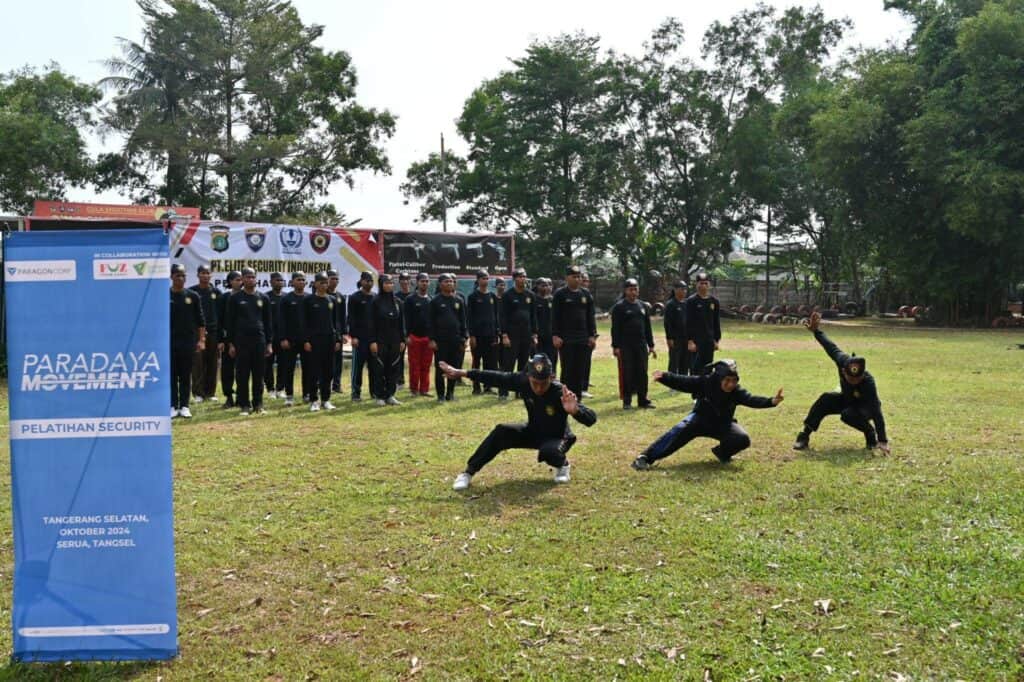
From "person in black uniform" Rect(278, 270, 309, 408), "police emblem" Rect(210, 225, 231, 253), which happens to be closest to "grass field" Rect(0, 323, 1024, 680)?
"person in black uniform" Rect(278, 270, 309, 408)

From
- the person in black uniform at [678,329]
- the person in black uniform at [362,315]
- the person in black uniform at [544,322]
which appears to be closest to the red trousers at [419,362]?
the person in black uniform at [362,315]

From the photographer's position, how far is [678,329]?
13.9 meters

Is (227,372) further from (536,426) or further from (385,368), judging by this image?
(536,426)

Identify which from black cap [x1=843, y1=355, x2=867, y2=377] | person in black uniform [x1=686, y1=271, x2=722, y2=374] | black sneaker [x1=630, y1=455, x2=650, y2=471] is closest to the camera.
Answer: black sneaker [x1=630, y1=455, x2=650, y2=471]

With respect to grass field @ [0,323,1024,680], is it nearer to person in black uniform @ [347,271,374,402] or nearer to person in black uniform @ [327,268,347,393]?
person in black uniform @ [347,271,374,402]

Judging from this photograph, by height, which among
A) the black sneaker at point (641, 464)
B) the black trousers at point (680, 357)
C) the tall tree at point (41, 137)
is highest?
the tall tree at point (41, 137)

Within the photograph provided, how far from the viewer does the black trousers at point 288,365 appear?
42.1 ft

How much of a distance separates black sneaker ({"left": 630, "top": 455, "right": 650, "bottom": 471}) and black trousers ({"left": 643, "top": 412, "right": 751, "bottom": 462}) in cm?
4

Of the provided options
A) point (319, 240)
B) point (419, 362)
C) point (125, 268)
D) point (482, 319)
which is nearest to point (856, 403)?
point (482, 319)

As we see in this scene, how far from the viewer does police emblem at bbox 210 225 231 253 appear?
52.4 ft

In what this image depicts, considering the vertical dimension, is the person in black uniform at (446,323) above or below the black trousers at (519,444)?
above

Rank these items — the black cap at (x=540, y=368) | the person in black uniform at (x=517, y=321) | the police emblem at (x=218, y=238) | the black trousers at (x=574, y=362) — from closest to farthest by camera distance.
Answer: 1. the black cap at (x=540, y=368)
2. the black trousers at (x=574, y=362)
3. the person in black uniform at (x=517, y=321)
4. the police emblem at (x=218, y=238)

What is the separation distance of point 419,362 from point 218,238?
483 centimetres

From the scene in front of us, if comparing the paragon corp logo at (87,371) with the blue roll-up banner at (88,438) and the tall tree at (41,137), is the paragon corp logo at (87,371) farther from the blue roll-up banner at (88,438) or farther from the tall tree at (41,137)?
the tall tree at (41,137)
